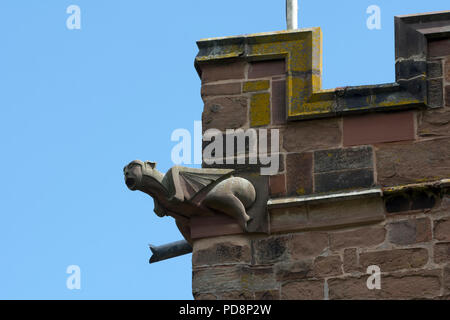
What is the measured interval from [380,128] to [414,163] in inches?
13.1

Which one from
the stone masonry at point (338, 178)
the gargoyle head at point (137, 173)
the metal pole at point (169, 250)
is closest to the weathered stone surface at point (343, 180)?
the stone masonry at point (338, 178)

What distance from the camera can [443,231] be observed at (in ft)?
53.6

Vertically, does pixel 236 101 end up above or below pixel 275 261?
above

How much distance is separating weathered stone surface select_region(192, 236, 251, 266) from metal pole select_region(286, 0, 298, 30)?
60.5 inches

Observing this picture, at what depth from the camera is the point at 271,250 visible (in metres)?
16.6

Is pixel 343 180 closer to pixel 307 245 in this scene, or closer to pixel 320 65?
pixel 307 245

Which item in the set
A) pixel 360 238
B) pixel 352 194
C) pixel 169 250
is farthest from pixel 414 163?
pixel 169 250

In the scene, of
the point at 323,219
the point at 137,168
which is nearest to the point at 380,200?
the point at 323,219

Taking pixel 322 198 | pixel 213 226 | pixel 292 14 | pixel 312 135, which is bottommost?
pixel 213 226

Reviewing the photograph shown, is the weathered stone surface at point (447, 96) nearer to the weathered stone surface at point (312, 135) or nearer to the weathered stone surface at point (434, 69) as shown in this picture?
the weathered stone surface at point (434, 69)

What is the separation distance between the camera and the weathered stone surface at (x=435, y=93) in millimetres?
16750

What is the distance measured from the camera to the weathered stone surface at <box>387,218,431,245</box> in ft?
53.7

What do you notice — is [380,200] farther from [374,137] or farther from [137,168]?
[137,168]

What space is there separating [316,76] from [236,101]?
20.8 inches
